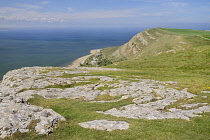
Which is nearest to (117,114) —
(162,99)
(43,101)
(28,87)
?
(162,99)

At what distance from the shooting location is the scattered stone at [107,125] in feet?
74.4

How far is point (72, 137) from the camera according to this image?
21.2m

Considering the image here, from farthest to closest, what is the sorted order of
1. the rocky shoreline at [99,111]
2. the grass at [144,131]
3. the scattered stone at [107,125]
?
the rocky shoreline at [99,111]
the scattered stone at [107,125]
the grass at [144,131]

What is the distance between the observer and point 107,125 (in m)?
23.5

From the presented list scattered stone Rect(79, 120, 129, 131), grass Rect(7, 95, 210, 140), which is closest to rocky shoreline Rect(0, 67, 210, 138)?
scattered stone Rect(79, 120, 129, 131)

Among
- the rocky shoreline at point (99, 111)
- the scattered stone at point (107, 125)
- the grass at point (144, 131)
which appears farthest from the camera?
the rocky shoreline at point (99, 111)

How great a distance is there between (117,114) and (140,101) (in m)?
10.0

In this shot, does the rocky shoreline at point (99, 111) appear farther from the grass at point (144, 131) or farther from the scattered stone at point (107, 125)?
the grass at point (144, 131)

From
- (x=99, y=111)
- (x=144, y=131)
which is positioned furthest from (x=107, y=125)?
(x=99, y=111)

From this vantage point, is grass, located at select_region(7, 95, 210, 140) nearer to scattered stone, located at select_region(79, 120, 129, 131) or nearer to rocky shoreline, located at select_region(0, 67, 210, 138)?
scattered stone, located at select_region(79, 120, 129, 131)

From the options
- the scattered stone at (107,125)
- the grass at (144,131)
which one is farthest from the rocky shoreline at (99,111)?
the grass at (144,131)

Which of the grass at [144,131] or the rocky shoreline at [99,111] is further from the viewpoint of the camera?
the rocky shoreline at [99,111]

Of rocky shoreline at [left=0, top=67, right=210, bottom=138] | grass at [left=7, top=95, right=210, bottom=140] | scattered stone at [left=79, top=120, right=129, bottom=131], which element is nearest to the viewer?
grass at [left=7, top=95, right=210, bottom=140]

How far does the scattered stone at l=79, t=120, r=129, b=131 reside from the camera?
74.4ft
